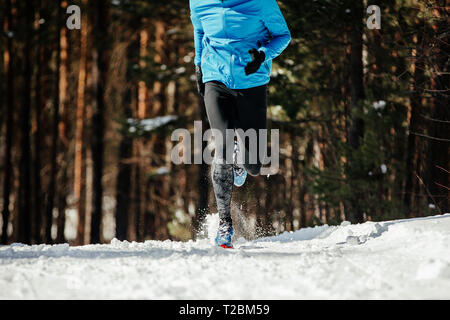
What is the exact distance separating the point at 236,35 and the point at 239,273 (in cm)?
217

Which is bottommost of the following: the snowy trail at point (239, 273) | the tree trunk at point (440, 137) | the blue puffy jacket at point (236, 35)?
the snowy trail at point (239, 273)

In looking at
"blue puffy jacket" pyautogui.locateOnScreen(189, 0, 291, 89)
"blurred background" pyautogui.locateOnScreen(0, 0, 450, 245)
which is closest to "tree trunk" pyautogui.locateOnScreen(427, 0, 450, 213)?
"blurred background" pyautogui.locateOnScreen(0, 0, 450, 245)

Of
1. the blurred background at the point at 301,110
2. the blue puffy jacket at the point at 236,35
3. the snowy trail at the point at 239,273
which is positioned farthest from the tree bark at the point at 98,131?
the snowy trail at the point at 239,273

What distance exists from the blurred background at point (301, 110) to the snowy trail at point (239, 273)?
260 centimetres

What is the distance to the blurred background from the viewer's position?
6.79 meters

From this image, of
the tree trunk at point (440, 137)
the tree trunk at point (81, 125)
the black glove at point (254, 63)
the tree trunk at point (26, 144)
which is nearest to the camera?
the black glove at point (254, 63)

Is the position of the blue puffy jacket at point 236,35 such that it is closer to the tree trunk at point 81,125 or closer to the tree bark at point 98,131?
the tree bark at point 98,131

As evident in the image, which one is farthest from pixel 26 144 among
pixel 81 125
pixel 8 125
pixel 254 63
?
pixel 254 63

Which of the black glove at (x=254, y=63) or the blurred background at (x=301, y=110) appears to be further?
the blurred background at (x=301, y=110)

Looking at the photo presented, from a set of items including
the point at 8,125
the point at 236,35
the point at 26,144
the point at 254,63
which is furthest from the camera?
the point at 26,144

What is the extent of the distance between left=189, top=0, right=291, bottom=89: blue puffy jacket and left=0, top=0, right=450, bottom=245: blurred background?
2029 mm

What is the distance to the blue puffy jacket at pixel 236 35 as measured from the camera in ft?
13.4

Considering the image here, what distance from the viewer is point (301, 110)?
30.6 feet

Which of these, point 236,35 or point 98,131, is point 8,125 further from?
point 236,35
